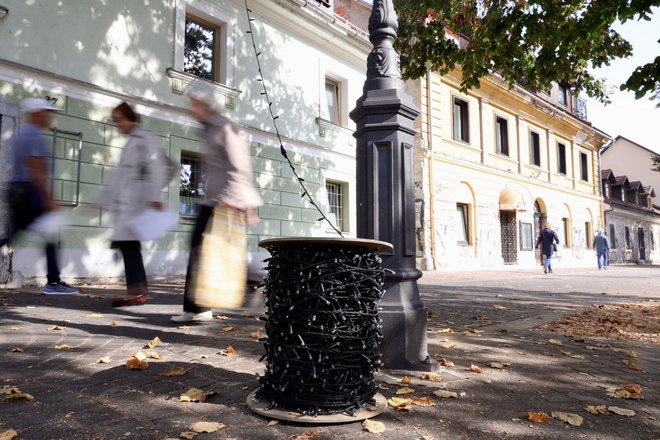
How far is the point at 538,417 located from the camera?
2.31 meters

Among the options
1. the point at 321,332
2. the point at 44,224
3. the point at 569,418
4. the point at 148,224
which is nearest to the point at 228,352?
the point at 321,332

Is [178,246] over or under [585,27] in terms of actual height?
under

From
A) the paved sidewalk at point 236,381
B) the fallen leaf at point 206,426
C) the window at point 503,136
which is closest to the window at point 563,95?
the window at point 503,136

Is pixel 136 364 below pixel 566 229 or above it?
below

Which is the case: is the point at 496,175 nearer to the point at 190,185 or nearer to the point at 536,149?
the point at 536,149

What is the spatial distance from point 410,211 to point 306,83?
10.8m

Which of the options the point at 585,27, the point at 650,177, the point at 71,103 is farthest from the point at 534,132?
the point at 650,177

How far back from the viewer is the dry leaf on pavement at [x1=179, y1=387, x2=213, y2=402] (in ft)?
7.83

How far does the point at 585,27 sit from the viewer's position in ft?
18.9

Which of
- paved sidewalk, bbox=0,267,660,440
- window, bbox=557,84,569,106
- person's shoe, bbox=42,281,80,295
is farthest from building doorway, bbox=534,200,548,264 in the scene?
person's shoe, bbox=42,281,80,295

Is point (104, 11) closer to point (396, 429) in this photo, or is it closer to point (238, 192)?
point (238, 192)

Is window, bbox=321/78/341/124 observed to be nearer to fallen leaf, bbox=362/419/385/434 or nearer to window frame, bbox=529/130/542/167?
fallen leaf, bbox=362/419/385/434

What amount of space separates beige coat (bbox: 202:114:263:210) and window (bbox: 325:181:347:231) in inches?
387

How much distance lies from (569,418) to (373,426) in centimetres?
99
